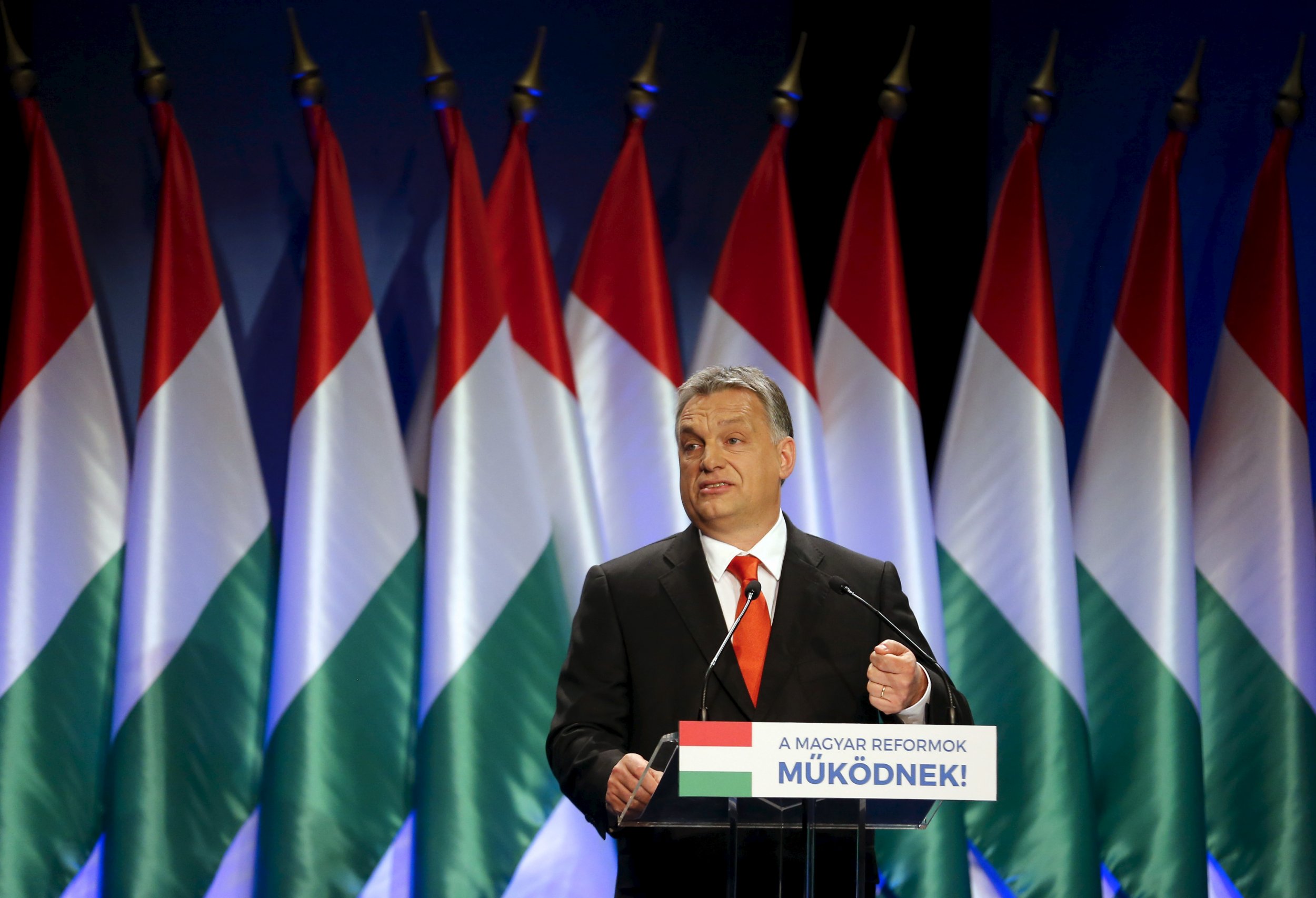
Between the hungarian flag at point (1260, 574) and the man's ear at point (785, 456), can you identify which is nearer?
the man's ear at point (785, 456)

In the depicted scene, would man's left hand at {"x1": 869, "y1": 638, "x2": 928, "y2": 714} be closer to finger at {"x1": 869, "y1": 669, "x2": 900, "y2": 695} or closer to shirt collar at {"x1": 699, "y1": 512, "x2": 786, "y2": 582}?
finger at {"x1": 869, "y1": 669, "x2": 900, "y2": 695}

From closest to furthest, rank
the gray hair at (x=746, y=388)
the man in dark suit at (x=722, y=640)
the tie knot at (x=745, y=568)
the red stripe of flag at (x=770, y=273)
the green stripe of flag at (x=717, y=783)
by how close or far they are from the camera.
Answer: the green stripe of flag at (x=717, y=783)
the man in dark suit at (x=722, y=640)
the tie knot at (x=745, y=568)
the gray hair at (x=746, y=388)
the red stripe of flag at (x=770, y=273)

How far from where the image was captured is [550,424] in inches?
117

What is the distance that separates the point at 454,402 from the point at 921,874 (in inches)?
59.3

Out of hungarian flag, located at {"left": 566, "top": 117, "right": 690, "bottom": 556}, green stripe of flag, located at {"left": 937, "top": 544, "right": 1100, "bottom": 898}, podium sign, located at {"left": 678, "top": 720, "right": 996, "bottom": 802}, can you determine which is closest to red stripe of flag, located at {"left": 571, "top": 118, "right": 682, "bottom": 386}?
hungarian flag, located at {"left": 566, "top": 117, "right": 690, "bottom": 556}

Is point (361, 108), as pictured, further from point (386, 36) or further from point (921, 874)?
point (921, 874)

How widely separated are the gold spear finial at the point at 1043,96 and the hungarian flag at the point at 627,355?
3.25 feet

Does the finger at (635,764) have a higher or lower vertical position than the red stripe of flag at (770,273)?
lower

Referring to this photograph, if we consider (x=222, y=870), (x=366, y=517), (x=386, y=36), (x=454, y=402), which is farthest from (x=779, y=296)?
(x=222, y=870)

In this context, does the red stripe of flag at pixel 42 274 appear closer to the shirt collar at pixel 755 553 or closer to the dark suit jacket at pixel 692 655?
the dark suit jacket at pixel 692 655

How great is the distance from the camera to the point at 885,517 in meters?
2.98

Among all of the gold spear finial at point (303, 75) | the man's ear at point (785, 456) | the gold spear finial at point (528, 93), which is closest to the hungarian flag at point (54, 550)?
the gold spear finial at point (303, 75)

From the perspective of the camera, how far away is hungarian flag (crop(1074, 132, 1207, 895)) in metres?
2.88

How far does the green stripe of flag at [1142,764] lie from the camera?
2.84 meters
